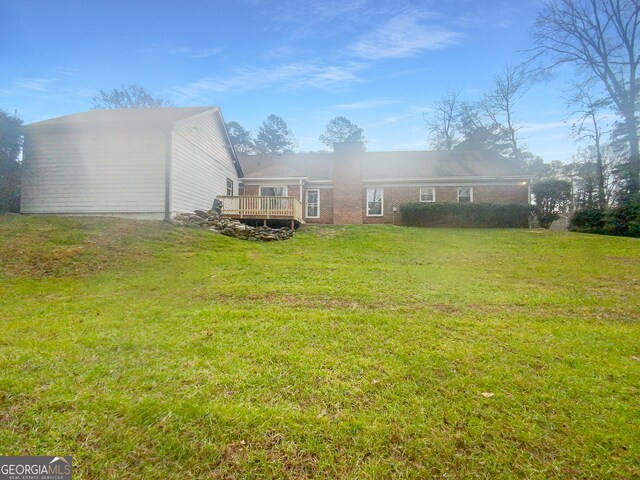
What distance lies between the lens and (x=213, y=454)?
6.66ft

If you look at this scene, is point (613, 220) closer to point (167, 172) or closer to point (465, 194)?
point (465, 194)

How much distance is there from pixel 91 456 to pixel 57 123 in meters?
→ 15.6

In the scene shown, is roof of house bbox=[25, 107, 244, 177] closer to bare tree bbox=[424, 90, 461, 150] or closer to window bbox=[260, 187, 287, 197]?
window bbox=[260, 187, 287, 197]

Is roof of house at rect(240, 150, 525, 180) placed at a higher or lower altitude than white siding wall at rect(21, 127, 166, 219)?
higher

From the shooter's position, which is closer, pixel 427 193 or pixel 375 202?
pixel 427 193

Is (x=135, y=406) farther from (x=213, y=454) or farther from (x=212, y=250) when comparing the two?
(x=212, y=250)

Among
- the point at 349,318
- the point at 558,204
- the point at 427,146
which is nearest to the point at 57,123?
the point at 349,318

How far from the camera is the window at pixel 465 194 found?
1822cm

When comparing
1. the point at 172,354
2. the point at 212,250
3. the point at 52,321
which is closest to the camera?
the point at 172,354

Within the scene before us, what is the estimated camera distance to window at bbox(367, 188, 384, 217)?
18812 mm

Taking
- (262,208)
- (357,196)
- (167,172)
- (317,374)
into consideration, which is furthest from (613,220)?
(167,172)

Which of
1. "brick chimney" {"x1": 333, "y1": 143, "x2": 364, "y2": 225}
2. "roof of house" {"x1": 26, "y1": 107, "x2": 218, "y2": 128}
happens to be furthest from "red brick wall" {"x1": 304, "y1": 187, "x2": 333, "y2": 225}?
"roof of house" {"x1": 26, "y1": 107, "x2": 218, "y2": 128}

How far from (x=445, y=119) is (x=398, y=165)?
56.4ft

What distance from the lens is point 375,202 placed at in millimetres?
18906
